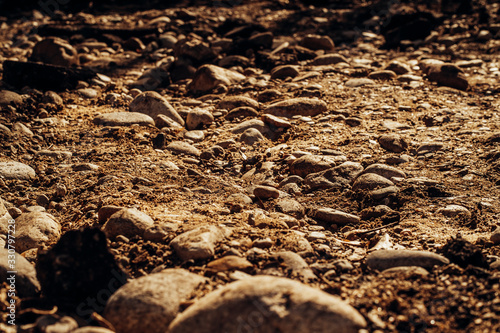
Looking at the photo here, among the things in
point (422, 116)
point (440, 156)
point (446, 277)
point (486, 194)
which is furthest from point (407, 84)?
point (446, 277)

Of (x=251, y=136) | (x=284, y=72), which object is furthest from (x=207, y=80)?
(x=251, y=136)

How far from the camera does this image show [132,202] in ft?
11.1

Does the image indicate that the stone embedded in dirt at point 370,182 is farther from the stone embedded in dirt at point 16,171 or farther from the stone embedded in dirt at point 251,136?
the stone embedded in dirt at point 16,171

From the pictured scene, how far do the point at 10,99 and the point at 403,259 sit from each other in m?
4.03

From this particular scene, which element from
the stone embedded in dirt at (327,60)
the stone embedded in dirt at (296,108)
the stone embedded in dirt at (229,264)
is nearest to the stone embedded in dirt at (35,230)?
the stone embedded in dirt at (229,264)

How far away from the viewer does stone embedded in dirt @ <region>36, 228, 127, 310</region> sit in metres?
2.37

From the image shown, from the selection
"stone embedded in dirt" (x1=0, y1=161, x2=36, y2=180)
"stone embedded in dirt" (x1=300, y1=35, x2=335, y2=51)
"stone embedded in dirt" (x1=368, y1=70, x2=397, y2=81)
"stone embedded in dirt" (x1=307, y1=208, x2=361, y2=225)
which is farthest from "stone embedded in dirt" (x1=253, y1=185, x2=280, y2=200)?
"stone embedded in dirt" (x1=300, y1=35, x2=335, y2=51)

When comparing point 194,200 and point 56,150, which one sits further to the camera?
point 56,150

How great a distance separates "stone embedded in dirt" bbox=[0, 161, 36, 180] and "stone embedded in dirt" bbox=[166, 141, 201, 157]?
114 cm

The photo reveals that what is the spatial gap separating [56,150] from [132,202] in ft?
4.30

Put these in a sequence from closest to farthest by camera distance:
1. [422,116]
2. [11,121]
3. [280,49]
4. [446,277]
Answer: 1. [446,277]
2. [11,121]
3. [422,116]
4. [280,49]


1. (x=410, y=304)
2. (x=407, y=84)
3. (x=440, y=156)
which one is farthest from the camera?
(x=407, y=84)

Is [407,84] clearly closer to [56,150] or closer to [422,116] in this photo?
[422,116]

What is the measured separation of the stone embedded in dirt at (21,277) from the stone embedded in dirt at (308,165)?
215cm
